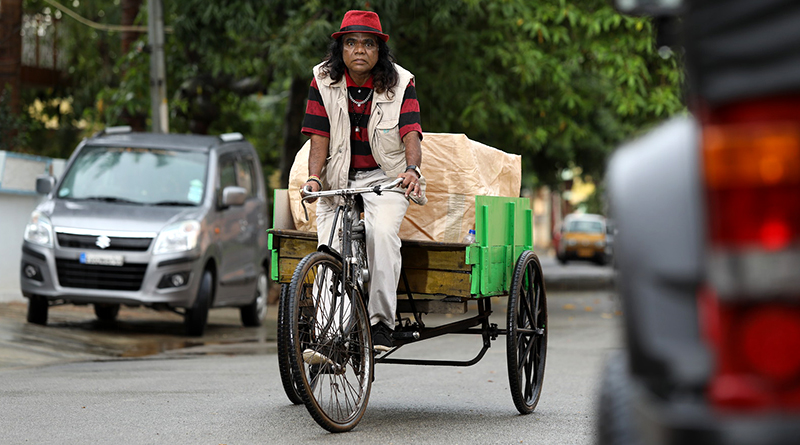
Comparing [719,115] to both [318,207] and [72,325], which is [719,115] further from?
[72,325]

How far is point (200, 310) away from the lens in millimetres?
12062

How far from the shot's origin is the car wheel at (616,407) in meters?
2.24

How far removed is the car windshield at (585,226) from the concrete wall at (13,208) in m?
27.3

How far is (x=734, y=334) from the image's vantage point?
1863 mm

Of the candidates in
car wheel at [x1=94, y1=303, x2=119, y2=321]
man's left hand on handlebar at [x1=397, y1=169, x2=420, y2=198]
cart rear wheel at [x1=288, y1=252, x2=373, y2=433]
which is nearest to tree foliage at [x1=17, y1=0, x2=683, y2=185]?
car wheel at [x1=94, y1=303, x2=119, y2=321]

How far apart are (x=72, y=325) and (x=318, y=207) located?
7.18 metres

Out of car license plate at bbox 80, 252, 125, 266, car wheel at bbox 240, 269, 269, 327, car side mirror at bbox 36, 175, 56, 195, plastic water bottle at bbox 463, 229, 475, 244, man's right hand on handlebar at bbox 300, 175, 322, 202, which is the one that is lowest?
car wheel at bbox 240, 269, 269, 327

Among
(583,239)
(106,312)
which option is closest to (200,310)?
(106,312)

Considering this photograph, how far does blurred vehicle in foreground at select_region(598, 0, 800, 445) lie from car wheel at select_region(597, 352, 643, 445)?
0.23 metres

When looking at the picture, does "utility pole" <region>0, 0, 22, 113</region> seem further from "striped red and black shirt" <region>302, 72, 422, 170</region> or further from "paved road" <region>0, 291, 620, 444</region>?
"striped red and black shirt" <region>302, 72, 422, 170</region>

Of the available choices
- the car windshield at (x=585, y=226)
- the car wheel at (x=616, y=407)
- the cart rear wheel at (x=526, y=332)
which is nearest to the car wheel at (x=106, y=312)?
the cart rear wheel at (x=526, y=332)

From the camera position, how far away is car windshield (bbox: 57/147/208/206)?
40.3 ft

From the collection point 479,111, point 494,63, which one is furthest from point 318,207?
point 494,63

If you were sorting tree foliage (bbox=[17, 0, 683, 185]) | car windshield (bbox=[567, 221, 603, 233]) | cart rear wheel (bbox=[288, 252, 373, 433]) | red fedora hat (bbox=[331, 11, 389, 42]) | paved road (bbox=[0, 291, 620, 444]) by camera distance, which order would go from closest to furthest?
cart rear wheel (bbox=[288, 252, 373, 433]), paved road (bbox=[0, 291, 620, 444]), red fedora hat (bbox=[331, 11, 389, 42]), tree foliage (bbox=[17, 0, 683, 185]), car windshield (bbox=[567, 221, 603, 233])
